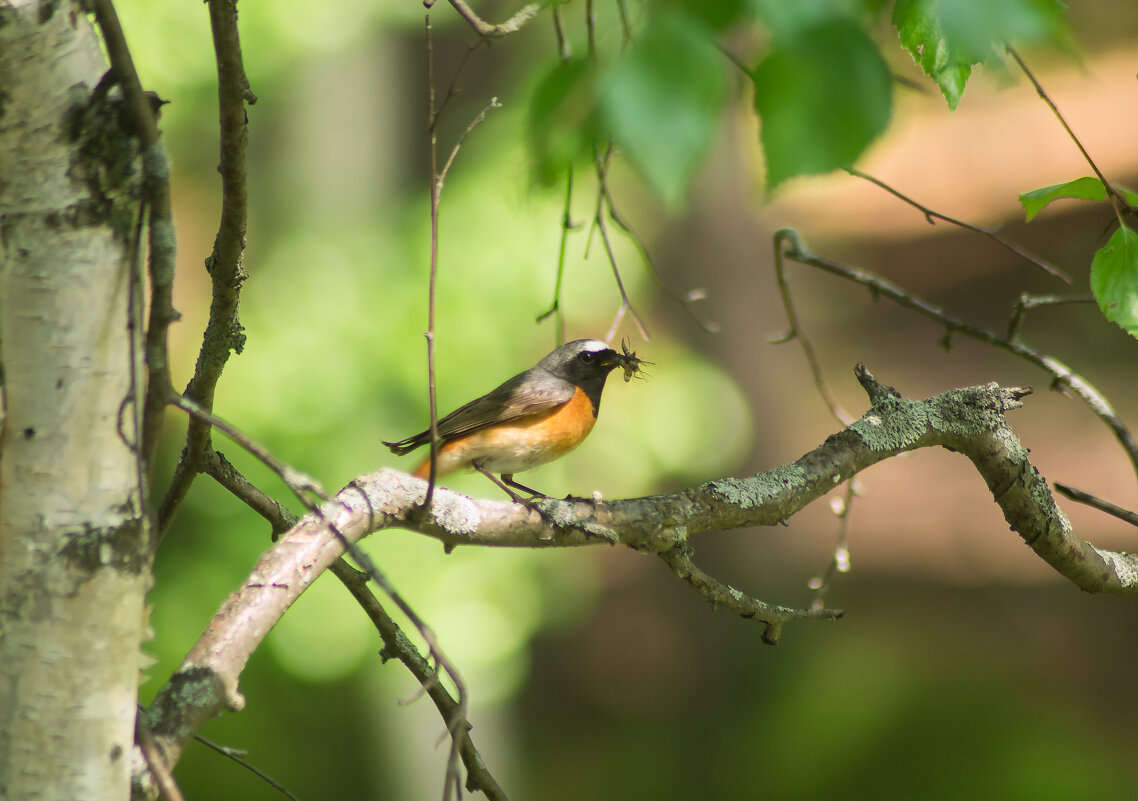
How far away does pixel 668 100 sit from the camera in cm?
79

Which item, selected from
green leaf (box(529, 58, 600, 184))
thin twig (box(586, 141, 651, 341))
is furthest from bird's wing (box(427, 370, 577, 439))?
green leaf (box(529, 58, 600, 184))

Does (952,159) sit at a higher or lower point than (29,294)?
higher

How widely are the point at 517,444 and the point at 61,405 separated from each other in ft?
8.35

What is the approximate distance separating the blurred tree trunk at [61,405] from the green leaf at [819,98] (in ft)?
2.81

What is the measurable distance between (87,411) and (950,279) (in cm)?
1172

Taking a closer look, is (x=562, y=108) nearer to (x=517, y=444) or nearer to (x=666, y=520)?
(x=666, y=520)

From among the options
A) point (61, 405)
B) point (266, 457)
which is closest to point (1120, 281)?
point (266, 457)

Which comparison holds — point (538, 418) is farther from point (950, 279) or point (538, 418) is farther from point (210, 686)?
point (950, 279)

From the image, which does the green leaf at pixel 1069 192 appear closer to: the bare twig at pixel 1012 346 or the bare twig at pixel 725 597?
the bare twig at pixel 1012 346

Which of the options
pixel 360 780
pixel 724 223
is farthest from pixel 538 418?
pixel 360 780

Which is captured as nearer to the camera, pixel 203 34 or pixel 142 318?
pixel 142 318

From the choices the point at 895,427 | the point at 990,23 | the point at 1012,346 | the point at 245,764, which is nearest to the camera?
the point at 990,23

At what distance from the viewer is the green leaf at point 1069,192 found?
1.82 meters

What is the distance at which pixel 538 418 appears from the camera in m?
3.83
